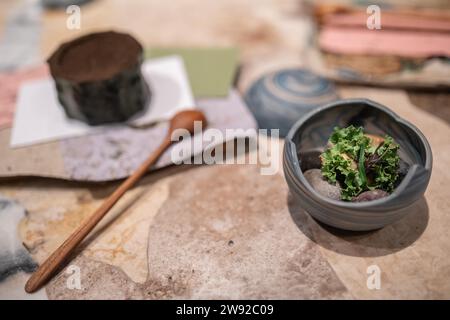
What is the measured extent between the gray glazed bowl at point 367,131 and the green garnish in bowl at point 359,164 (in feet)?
0.27

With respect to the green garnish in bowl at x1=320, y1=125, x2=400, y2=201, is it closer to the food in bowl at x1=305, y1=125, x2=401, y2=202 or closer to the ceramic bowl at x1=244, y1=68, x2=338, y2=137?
the food in bowl at x1=305, y1=125, x2=401, y2=202

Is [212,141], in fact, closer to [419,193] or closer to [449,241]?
[419,193]

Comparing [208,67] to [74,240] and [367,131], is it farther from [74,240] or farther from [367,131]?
[74,240]

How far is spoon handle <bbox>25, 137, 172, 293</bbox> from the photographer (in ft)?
4.02

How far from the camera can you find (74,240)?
130cm

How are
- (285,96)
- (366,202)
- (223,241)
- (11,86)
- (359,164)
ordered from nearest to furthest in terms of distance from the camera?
(366,202), (359,164), (223,241), (285,96), (11,86)

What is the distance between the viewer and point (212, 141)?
1.65m

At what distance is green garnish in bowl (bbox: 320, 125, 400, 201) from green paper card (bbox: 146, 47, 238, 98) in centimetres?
82

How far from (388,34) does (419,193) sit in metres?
1.31

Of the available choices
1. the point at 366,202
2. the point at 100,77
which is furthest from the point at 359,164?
the point at 100,77

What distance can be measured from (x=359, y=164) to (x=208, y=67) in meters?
1.15

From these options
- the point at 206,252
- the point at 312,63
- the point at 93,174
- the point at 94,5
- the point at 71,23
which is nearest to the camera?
the point at 206,252

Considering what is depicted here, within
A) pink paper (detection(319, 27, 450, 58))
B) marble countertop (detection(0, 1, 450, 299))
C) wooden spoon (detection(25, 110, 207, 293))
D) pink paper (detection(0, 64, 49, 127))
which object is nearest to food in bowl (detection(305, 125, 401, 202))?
marble countertop (detection(0, 1, 450, 299))
